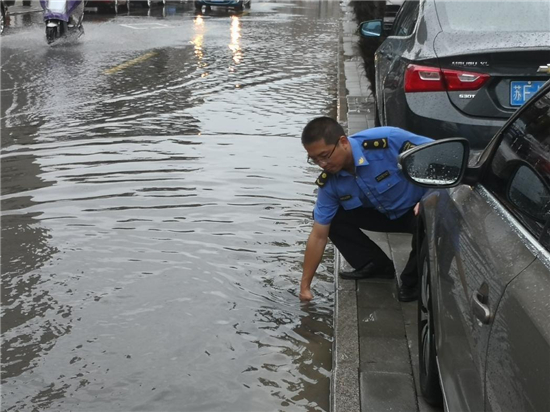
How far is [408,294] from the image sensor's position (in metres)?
5.20

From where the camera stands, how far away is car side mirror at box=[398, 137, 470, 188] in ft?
10.6

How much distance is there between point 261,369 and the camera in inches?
182

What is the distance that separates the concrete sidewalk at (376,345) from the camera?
159 inches

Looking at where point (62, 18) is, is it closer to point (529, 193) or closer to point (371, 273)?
point (371, 273)

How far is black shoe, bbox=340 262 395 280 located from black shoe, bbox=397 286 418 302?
10.6 inches

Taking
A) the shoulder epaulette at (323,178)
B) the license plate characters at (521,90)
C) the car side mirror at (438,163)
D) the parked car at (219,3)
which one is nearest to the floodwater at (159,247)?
the shoulder epaulette at (323,178)

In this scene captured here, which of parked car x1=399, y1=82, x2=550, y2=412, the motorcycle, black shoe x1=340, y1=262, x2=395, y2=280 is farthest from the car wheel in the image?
the motorcycle

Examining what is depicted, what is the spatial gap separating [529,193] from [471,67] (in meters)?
3.43

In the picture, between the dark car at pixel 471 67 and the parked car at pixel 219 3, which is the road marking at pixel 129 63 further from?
the parked car at pixel 219 3

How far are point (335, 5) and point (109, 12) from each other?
1052 cm

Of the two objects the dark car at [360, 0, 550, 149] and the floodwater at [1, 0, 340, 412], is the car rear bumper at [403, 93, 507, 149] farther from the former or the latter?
the floodwater at [1, 0, 340, 412]

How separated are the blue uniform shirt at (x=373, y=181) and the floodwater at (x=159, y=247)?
68cm

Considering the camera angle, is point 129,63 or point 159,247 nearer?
point 159,247

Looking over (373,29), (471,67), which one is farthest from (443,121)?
(373,29)
